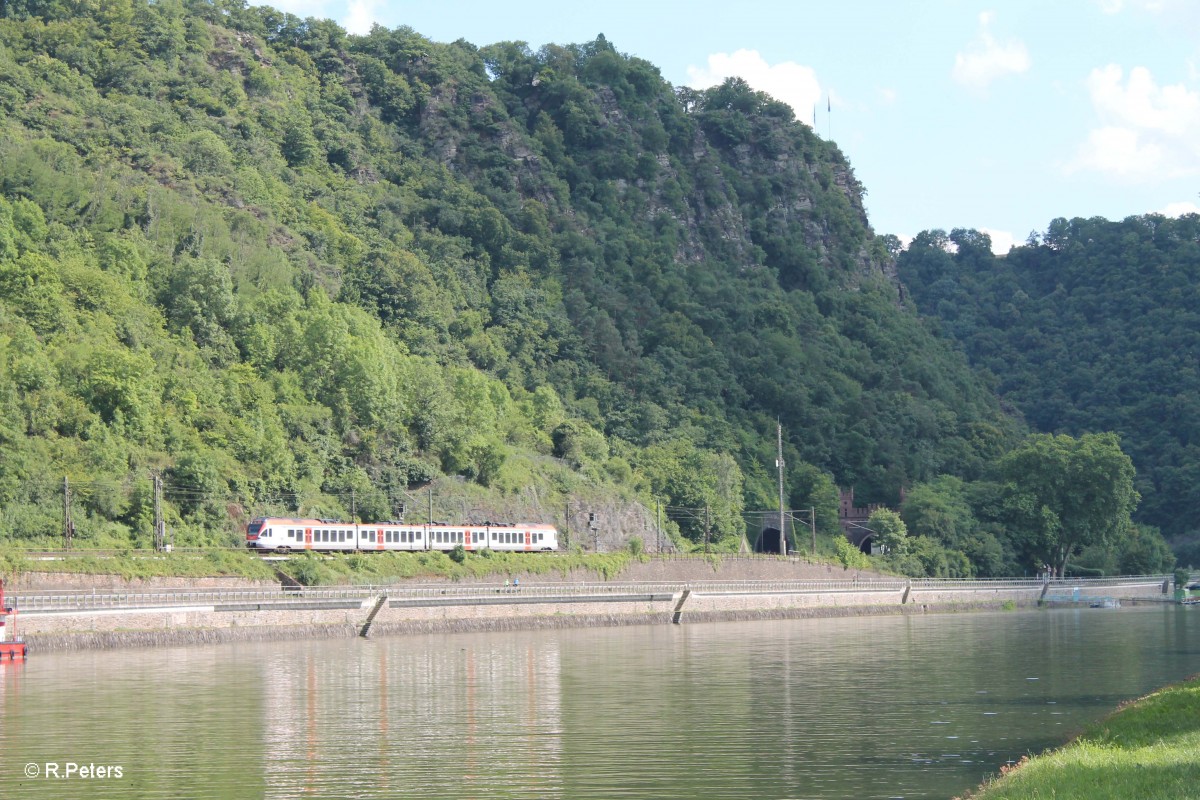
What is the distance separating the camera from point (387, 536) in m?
70.6

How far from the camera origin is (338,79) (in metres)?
143

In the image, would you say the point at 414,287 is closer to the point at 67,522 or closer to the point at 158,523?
the point at 158,523

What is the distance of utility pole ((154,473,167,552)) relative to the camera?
62.0 meters

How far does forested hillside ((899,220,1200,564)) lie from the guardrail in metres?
54.4

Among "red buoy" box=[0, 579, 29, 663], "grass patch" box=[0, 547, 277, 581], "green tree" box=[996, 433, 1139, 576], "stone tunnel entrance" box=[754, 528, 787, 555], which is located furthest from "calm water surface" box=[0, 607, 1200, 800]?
"stone tunnel entrance" box=[754, 528, 787, 555]

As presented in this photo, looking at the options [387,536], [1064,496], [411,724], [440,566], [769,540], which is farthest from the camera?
[769,540]

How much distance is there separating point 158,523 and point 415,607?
13.4m

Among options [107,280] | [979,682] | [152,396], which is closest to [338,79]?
[107,280]

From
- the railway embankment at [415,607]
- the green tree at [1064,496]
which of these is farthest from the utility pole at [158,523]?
the green tree at [1064,496]

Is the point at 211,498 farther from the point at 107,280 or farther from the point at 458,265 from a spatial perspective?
the point at 458,265

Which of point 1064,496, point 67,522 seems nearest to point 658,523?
point 1064,496

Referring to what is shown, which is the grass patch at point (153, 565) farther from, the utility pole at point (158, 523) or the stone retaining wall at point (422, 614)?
the stone retaining wall at point (422, 614)

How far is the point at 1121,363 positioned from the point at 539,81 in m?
Result: 75.6

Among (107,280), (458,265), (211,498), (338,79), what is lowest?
(211,498)
